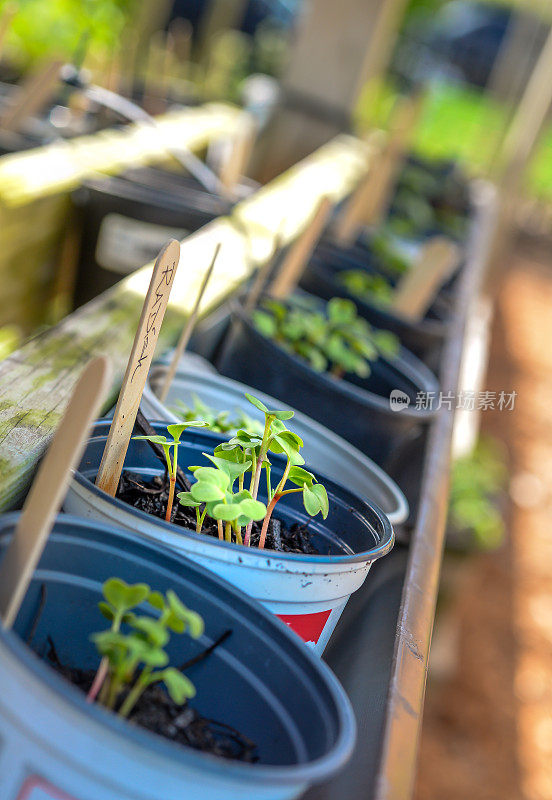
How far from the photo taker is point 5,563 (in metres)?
0.65

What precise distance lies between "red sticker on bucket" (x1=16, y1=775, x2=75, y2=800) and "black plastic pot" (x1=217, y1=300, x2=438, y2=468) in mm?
833

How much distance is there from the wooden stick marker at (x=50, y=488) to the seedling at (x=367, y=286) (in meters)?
1.45

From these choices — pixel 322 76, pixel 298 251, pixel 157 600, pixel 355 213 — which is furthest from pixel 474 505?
pixel 157 600

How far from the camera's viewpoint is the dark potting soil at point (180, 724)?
2.30 ft

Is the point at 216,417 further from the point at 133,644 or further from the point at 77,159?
the point at 77,159

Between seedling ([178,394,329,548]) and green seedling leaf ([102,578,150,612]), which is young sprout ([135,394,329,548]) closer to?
seedling ([178,394,329,548])

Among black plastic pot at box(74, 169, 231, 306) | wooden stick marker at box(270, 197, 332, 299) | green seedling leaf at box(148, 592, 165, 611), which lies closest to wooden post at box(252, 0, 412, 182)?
black plastic pot at box(74, 169, 231, 306)

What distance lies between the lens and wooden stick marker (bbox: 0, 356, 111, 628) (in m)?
0.61

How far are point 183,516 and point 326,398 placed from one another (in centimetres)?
45

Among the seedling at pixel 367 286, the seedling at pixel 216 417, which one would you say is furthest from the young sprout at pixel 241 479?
the seedling at pixel 367 286

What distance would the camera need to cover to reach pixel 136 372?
0.86m

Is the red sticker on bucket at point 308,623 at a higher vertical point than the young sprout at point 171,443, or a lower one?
lower

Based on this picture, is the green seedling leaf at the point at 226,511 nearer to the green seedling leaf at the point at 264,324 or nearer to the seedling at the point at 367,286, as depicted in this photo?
the green seedling leaf at the point at 264,324

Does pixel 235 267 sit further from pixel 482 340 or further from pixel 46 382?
pixel 482 340
